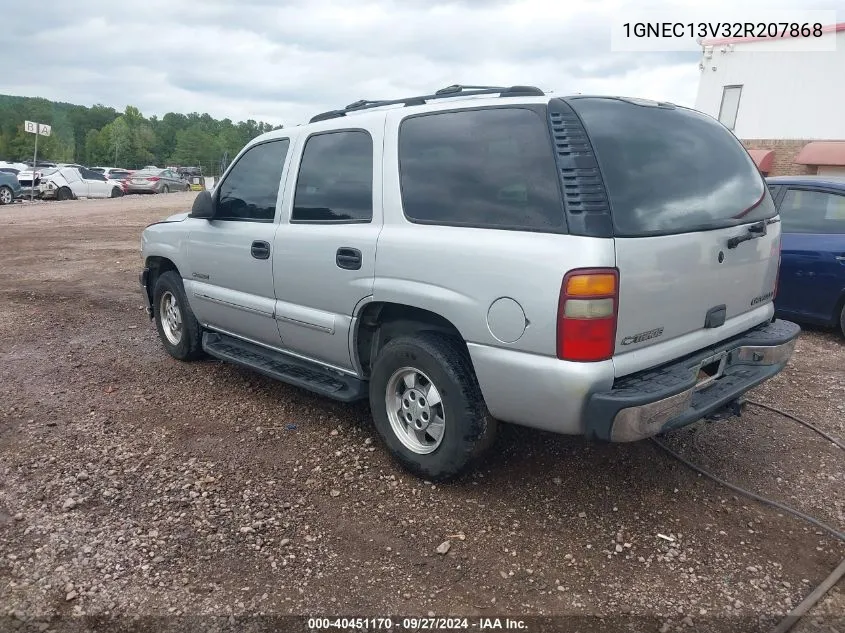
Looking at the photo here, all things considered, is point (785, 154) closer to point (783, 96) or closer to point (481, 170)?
point (783, 96)

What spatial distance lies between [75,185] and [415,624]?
30465 mm

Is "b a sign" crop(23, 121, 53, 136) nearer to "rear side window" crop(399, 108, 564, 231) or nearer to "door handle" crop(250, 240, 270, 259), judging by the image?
"door handle" crop(250, 240, 270, 259)

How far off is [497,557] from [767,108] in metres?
22.7

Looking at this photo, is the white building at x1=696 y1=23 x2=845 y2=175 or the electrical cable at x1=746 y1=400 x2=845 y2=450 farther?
the white building at x1=696 y1=23 x2=845 y2=175

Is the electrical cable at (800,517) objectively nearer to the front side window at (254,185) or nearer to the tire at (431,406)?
the tire at (431,406)

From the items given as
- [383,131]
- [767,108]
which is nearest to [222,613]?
[383,131]

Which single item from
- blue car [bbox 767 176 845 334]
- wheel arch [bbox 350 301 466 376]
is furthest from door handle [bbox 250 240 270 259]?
blue car [bbox 767 176 845 334]

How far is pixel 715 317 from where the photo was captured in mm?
3258

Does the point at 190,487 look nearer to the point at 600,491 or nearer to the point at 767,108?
the point at 600,491

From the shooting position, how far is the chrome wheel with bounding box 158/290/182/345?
18.4ft

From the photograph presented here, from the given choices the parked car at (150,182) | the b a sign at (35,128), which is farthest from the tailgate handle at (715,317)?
the parked car at (150,182)

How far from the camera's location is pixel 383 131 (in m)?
3.68

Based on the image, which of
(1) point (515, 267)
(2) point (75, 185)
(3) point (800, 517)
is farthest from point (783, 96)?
(2) point (75, 185)

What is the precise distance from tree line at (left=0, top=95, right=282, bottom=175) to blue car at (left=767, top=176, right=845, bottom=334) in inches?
3811
